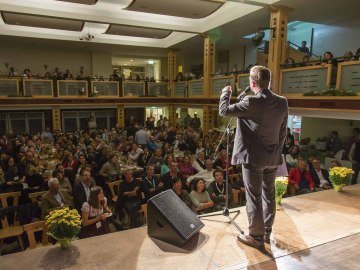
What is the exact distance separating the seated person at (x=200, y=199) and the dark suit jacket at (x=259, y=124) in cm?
253

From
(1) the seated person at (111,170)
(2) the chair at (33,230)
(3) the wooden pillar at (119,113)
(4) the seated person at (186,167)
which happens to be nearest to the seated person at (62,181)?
(1) the seated person at (111,170)

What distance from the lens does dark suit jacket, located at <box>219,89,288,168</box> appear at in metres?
2.24

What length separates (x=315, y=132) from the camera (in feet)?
36.9

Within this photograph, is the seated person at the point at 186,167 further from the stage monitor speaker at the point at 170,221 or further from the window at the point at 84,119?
the window at the point at 84,119

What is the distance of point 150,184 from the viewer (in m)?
5.35

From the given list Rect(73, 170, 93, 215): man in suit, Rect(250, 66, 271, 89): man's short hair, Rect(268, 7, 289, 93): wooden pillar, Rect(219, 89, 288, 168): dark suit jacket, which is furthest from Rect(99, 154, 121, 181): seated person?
Rect(268, 7, 289, 93): wooden pillar

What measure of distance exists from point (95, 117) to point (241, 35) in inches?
349

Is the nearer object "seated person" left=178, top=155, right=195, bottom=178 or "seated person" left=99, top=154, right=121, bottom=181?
"seated person" left=99, top=154, right=121, bottom=181

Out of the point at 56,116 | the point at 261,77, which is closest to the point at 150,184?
the point at 261,77

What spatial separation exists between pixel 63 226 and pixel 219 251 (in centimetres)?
144

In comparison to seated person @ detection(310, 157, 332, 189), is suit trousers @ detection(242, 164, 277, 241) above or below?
above

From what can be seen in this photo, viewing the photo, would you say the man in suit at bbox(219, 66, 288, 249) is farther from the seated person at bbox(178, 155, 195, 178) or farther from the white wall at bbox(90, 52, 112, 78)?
the white wall at bbox(90, 52, 112, 78)

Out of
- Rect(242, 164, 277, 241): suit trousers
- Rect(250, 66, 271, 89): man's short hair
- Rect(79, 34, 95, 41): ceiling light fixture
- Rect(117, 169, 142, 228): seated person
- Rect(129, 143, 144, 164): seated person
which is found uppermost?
Rect(79, 34, 95, 41): ceiling light fixture

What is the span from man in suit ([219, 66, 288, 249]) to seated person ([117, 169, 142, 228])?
9.43 ft
